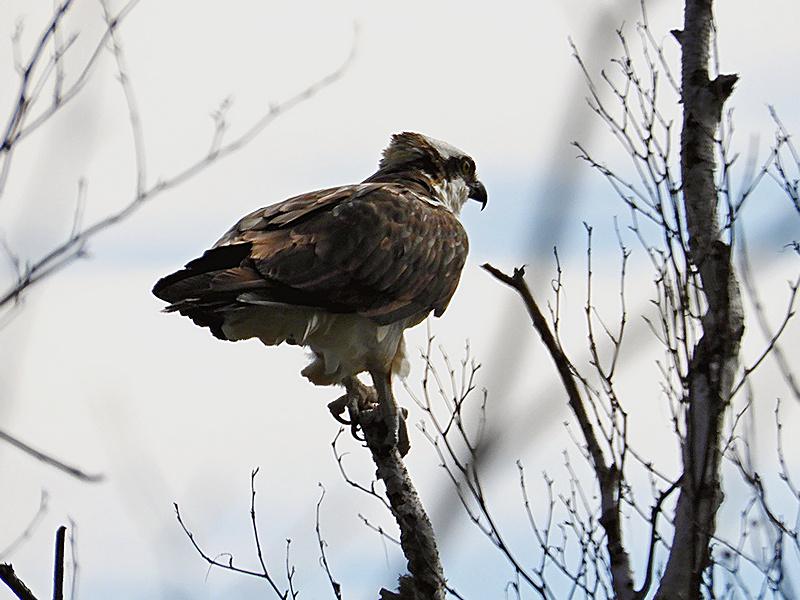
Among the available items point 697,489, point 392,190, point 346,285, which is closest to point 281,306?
point 346,285

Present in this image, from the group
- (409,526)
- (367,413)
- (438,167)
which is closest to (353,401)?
(367,413)

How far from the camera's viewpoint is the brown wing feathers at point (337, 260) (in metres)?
5.07

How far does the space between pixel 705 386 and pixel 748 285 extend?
875 millimetres

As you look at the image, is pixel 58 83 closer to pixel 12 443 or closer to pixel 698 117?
pixel 12 443

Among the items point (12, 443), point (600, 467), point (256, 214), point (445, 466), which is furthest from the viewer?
point (256, 214)

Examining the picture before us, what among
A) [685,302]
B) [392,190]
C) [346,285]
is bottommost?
[685,302]

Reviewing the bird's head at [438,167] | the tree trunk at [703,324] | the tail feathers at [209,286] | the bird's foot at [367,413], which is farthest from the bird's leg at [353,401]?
the tree trunk at [703,324]

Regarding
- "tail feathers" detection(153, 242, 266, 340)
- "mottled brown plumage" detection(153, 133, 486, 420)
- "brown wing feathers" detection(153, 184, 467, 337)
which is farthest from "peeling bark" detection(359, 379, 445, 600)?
"tail feathers" detection(153, 242, 266, 340)

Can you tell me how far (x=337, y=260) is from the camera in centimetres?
565

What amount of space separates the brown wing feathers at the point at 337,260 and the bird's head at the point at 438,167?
1.97 ft

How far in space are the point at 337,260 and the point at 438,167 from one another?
1.79m

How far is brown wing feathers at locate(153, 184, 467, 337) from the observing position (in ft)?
16.6

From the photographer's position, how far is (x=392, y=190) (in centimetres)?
634

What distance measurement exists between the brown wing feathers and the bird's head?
60cm
